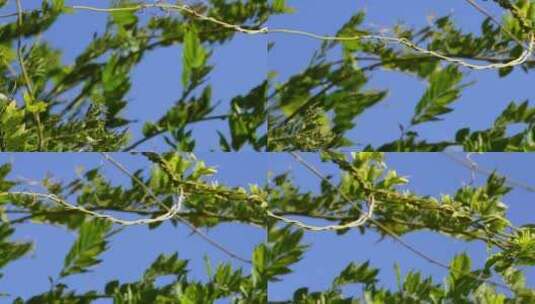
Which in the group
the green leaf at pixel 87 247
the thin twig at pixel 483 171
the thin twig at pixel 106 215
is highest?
the thin twig at pixel 483 171

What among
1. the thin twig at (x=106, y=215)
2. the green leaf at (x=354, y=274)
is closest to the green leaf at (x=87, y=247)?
the thin twig at (x=106, y=215)

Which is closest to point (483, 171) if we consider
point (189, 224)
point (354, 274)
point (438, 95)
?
point (438, 95)

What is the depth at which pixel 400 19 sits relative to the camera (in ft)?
9.50

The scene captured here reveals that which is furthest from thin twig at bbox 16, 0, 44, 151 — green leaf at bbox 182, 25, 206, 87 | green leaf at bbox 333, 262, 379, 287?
green leaf at bbox 333, 262, 379, 287

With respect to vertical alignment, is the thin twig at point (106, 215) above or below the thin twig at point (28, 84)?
below

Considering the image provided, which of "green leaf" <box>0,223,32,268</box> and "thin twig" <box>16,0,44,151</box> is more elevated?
"thin twig" <box>16,0,44,151</box>

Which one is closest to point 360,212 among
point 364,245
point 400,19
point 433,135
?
point 364,245

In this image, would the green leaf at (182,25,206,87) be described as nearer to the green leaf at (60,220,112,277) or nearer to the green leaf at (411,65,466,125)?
the green leaf at (60,220,112,277)

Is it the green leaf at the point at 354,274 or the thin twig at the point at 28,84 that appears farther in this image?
the green leaf at the point at 354,274

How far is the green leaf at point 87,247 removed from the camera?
2.79 meters

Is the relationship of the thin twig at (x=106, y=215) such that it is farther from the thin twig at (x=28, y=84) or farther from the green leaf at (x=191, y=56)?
the green leaf at (x=191, y=56)

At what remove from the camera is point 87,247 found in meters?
2.81

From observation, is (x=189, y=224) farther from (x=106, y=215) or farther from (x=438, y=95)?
(x=438, y=95)

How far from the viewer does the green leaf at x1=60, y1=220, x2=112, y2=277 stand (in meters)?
2.79
